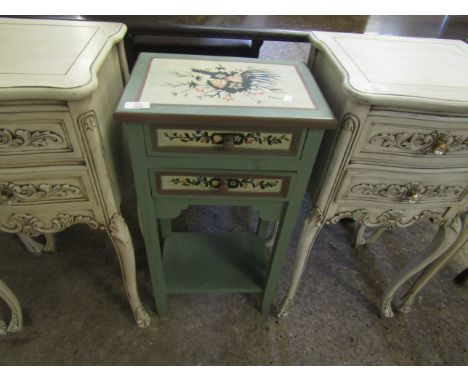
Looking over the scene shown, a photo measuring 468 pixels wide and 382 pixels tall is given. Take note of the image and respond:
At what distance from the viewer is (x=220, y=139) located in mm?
625

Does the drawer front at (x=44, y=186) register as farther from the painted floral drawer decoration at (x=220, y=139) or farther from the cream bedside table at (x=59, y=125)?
the painted floral drawer decoration at (x=220, y=139)

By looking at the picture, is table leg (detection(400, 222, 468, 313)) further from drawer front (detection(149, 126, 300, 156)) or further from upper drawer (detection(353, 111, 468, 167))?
drawer front (detection(149, 126, 300, 156))

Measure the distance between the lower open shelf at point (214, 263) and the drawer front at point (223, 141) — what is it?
55cm

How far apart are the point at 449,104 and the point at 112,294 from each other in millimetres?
1142

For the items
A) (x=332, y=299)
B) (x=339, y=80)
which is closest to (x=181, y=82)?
(x=339, y=80)

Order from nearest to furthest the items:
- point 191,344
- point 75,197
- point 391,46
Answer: point 75,197 < point 391,46 < point 191,344

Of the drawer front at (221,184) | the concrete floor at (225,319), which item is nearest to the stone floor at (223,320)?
the concrete floor at (225,319)

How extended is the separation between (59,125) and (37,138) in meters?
0.05

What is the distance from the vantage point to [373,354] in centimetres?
103

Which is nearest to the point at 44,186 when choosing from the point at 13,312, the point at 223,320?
the point at 13,312

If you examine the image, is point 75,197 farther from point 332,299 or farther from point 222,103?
point 332,299

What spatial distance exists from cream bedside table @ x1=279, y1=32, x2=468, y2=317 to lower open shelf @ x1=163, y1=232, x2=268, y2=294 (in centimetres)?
23

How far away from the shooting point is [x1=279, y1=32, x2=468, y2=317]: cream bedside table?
2.03 ft

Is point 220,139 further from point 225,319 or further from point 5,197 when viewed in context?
point 225,319
